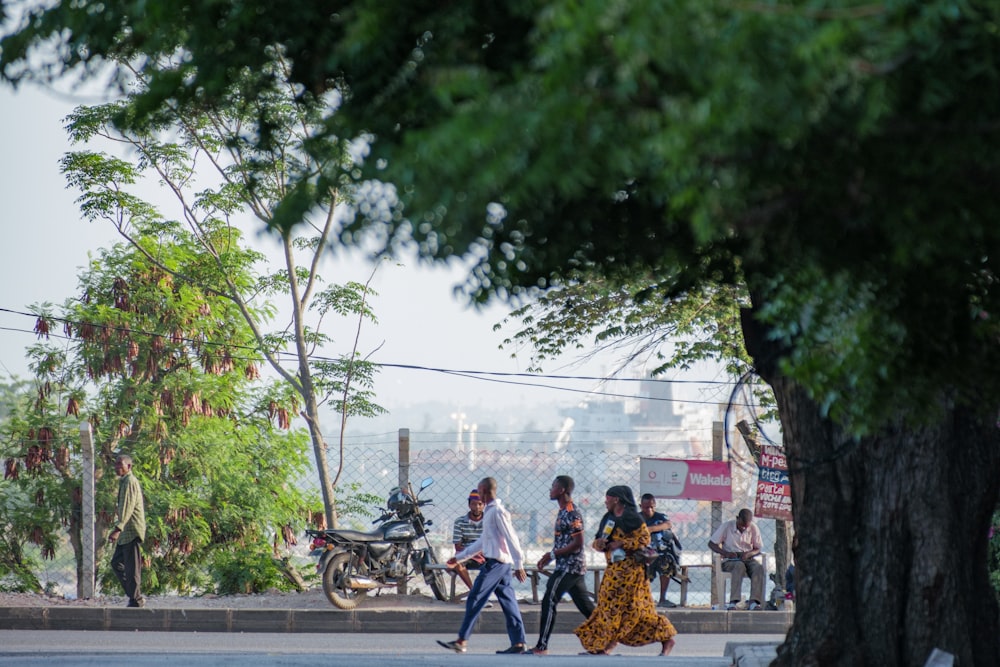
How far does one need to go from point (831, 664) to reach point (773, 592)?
8.41 metres

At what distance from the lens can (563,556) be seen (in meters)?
11.0

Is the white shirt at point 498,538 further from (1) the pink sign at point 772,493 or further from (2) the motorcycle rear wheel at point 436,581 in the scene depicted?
(1) the pink sign at point 772,493

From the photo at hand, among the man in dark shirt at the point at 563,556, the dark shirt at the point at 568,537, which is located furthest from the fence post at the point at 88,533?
the dark shirt at the point at 568,537

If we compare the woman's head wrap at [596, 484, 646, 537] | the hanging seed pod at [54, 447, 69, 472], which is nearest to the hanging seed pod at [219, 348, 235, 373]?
the hanging seed pod at [54, 447, 69, 472]

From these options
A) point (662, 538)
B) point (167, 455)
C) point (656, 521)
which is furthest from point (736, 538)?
point (167, 455)

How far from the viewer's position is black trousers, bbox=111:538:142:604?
13656mm

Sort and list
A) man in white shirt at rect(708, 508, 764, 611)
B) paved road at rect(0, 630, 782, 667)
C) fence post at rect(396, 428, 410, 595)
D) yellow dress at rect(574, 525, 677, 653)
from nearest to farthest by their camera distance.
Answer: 1. paved road at rect(0, 630, 782, 667)
2. yellow dress at rect(574, 525, 677, 653)
3. fence post at rect(396, 428, 410, 595)
4. man in white shirt at rect(708, 508, 764, 611)

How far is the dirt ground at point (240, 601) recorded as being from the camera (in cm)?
1411

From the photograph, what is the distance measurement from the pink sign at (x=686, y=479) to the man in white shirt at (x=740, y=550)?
1.25 ft

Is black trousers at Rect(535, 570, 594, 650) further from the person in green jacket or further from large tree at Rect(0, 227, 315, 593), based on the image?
large tree at Rect(0, 227, 315, 593)

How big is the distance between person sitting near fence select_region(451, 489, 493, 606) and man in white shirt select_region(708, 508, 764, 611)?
9.87ft

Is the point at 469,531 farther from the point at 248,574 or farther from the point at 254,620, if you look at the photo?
the point at 248,574

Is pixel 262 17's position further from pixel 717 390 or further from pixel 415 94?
pixel 717 390

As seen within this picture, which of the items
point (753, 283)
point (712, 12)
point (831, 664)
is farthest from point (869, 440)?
point (712, 12)
